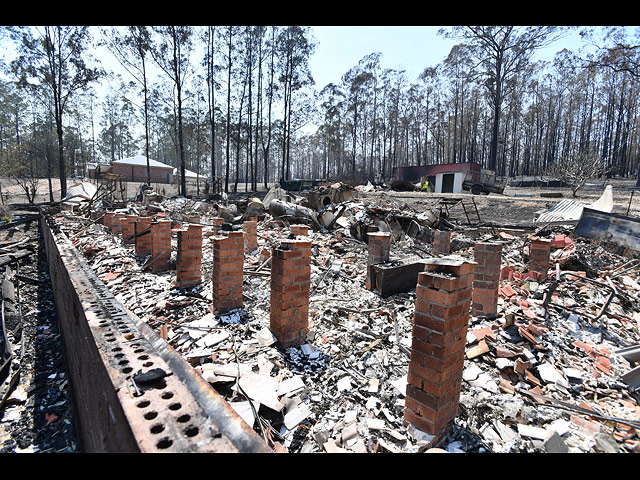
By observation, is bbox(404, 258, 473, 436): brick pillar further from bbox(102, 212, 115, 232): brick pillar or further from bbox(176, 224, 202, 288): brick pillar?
bbox(102, 212, 115, 232): brick pillar

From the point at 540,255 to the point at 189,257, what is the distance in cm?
619

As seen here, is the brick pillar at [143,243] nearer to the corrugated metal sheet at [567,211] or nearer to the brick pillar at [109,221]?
the brick pillar at [109,221]

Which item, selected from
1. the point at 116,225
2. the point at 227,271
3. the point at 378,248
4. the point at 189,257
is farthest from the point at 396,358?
the point at 116,225

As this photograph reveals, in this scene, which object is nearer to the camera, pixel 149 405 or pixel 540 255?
pixel 149 405

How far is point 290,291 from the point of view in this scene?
134 inches

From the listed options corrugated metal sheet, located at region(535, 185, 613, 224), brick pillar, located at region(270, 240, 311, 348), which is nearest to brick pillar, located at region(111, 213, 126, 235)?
brick pillar, located at region(270, 240, 311, 348)

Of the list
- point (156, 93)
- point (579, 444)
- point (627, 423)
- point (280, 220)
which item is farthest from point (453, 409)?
point (156, 93)

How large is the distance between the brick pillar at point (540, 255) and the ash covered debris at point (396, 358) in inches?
1.9

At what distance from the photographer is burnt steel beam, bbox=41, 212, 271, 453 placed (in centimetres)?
123

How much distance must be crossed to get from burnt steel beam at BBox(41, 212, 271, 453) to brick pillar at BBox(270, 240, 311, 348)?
1.35 m

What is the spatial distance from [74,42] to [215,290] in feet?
93.1

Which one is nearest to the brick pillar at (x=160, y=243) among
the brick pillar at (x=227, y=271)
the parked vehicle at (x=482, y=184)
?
the brick pillar at (x=227, y=271)

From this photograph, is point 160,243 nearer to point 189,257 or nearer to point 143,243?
point 143,243

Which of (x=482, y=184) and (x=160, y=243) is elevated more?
(x=482, y=184)
